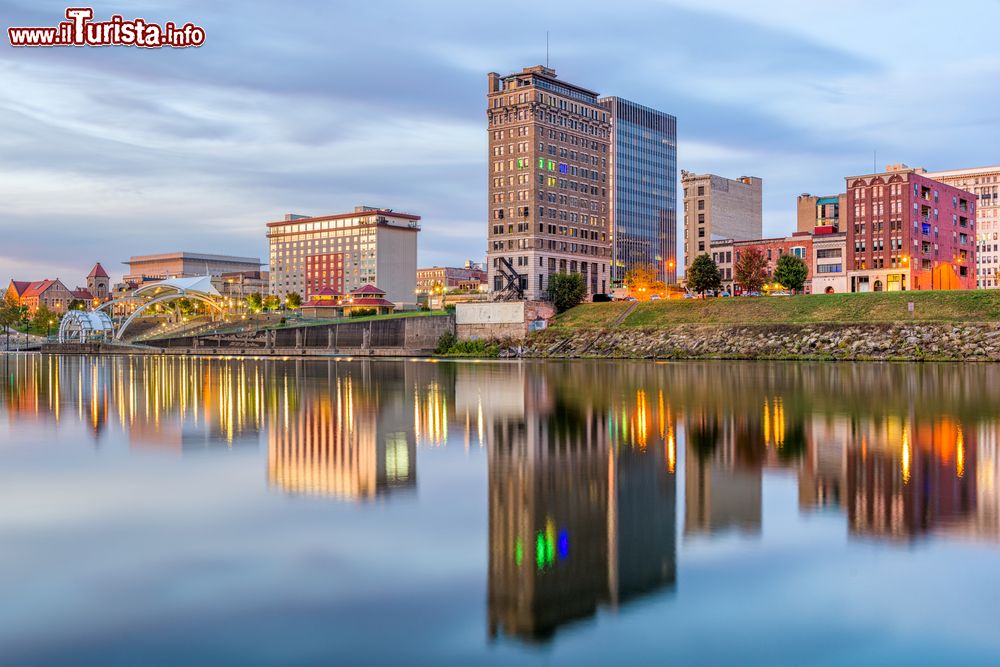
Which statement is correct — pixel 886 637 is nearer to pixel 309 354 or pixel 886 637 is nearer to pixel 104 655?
pixel 104 655

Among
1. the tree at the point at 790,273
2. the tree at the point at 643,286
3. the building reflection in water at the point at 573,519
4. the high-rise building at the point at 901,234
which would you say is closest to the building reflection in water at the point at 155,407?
the building reflection in water at the point at 573,519

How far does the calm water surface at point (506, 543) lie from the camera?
434 inches

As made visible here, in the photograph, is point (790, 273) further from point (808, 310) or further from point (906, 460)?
point (906, 460)

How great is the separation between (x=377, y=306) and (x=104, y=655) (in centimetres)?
17071

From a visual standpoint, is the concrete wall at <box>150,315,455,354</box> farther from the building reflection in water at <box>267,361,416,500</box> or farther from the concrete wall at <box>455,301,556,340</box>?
the building reflection in water at <box>267,361,416,500</box>

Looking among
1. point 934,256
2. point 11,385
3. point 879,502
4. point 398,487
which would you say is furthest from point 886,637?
point 934,256

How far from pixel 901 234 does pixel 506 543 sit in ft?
482

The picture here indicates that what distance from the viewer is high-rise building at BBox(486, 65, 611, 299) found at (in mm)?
156500

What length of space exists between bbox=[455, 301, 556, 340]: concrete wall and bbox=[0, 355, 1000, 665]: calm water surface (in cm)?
10309

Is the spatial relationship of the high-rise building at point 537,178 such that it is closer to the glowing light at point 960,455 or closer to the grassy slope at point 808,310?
the grassy slope at point 808,310

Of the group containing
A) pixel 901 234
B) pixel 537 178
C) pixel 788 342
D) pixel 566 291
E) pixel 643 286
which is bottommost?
pixel 788 342

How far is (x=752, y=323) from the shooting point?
110312 millimetres

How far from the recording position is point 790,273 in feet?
477

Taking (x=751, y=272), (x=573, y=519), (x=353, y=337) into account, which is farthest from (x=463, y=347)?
(x=573, y=519)
